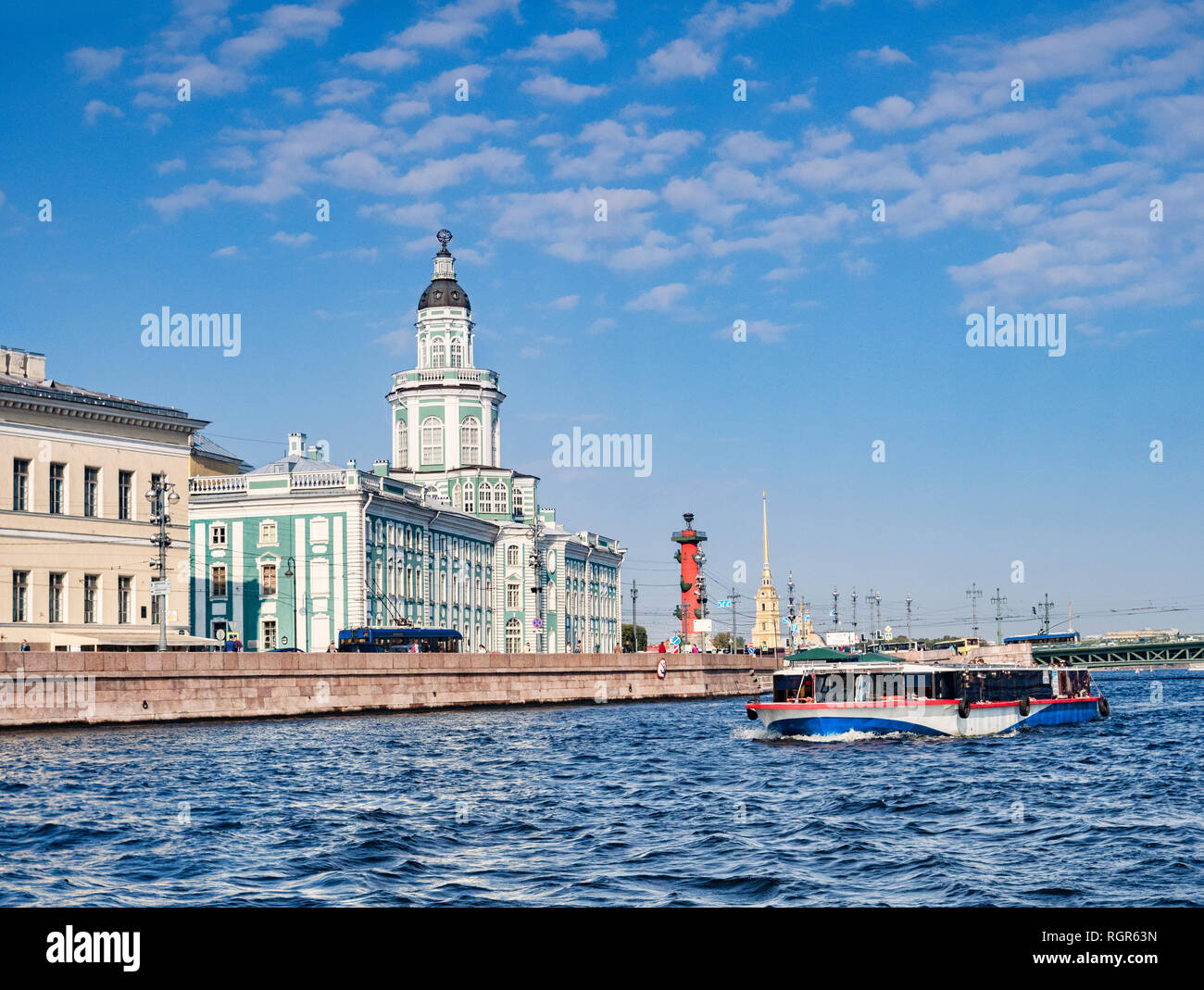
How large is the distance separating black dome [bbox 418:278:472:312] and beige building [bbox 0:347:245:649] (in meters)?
47.5

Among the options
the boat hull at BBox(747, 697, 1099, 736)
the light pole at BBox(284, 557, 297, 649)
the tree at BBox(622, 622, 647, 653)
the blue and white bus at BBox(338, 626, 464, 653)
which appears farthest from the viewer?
the tree at BBox(622, 622, 647, 653)

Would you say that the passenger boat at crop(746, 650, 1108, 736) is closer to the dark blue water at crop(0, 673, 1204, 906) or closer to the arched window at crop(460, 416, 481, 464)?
the dark blue water at crop(0, 673, 1204, 906)

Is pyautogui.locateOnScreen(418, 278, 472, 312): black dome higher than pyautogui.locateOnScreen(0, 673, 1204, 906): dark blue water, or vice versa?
pyautogui.locateOnScreen(418, 278, 472, 312): black dome

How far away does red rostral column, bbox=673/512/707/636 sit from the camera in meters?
118

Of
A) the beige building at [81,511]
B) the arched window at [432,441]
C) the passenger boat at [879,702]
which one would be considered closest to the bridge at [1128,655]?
the arched window at [432,441]

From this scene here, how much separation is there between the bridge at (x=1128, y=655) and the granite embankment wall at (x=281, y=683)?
63.0 metres

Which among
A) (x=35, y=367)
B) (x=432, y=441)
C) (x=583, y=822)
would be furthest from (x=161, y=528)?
(x=432, y=441)

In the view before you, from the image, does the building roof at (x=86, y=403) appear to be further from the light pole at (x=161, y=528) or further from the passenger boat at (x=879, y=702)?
the passenger boat at (x=879, y=702)

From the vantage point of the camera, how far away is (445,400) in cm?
9644

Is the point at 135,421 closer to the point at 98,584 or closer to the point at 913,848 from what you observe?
the point at 98,584

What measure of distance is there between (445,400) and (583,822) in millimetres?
77516

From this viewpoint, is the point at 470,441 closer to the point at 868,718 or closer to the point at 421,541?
the point at 421,541

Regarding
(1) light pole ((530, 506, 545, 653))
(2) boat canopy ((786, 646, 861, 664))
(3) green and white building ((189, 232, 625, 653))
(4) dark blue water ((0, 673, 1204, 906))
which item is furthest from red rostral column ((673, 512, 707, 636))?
(4) dark blue water ((0, 673, 1204, 906))
